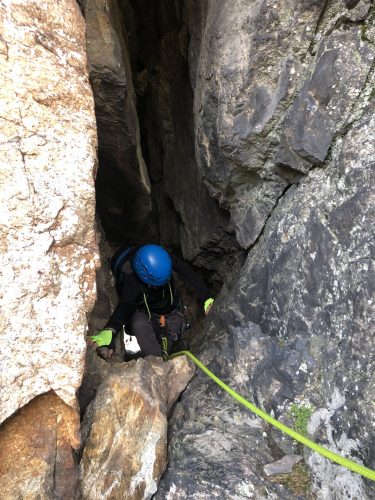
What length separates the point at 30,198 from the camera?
276 cm

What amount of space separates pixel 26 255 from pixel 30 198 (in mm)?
396

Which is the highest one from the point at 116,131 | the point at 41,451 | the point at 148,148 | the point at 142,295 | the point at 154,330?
the point at 116,131

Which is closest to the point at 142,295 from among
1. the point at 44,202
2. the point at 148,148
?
the point at 44,202

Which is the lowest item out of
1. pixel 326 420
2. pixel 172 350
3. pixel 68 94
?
pixel 172 350

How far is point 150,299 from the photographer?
5.68m

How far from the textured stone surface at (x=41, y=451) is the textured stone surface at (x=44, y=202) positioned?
13cm

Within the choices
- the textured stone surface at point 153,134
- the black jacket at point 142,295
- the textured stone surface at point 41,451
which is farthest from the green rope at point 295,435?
the textured stone surface at point 153,134

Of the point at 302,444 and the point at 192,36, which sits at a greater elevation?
the point at 192,36

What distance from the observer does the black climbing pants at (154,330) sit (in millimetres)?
5383

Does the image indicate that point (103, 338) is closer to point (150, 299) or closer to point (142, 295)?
point (142, 295)

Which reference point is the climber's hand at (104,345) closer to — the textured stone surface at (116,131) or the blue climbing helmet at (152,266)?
the blue climbing helmet at (152,266)

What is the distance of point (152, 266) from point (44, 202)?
8.03 feet

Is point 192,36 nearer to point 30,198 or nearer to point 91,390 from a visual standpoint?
point 30,198

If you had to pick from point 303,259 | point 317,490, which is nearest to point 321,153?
point 303,259
